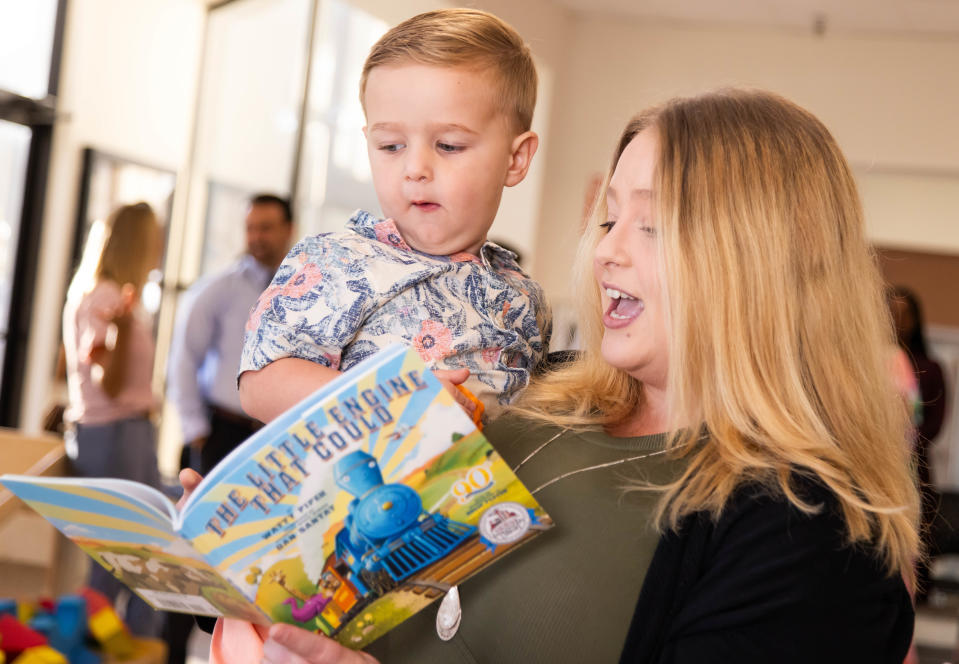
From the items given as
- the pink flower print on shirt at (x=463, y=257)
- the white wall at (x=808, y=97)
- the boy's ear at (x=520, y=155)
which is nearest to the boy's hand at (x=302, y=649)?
the pink flower print on shirt at (x=463, y=257)

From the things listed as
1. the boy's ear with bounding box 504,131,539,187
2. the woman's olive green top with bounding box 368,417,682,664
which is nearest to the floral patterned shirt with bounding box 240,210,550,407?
the boy's ear with bounding box 504,131,539,187

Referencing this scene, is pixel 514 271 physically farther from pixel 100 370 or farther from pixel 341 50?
pixel 341 50

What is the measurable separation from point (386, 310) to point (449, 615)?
393mm

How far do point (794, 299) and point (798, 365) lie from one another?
72mm

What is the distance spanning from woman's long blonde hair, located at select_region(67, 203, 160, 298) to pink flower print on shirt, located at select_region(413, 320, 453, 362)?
2.83 metres

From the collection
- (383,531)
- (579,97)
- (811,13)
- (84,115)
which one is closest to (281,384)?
(383,531)

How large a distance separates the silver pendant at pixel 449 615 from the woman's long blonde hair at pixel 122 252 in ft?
10.0

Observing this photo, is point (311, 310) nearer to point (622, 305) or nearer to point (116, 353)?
point (622, 305)

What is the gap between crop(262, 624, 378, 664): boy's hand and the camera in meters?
0.98

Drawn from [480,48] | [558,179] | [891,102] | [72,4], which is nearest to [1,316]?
[72,4]

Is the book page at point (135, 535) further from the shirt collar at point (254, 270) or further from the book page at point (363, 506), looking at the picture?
the shirt collar at point (254, 270)

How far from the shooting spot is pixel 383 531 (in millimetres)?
958

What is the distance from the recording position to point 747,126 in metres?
1.18

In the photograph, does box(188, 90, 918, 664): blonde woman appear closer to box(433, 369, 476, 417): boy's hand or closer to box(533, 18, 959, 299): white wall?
box(433, 369, 476, 417): boy's hand
